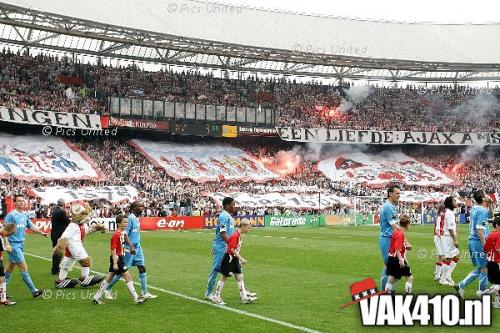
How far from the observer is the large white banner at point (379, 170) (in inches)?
2420

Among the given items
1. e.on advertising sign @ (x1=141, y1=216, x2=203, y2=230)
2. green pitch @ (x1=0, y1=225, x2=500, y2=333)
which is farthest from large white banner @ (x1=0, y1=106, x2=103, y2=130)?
green pitch @ (x1=0, y1=225, x2=500, y2=333)

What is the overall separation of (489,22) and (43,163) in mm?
50098

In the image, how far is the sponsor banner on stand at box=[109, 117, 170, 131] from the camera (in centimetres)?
5347

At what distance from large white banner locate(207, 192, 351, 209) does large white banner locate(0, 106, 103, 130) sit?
11065 millimetres

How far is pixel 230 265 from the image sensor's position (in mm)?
12641

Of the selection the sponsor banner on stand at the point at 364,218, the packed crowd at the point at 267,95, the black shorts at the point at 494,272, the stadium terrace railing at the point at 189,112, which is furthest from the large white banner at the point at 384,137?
the black shorts at the point at 494,272

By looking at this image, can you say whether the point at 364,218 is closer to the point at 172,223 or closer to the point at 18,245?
the point at 172,223

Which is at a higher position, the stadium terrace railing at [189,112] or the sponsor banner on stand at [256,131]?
the stadium terrace railing at [189,112]

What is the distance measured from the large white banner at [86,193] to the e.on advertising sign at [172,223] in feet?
14.3

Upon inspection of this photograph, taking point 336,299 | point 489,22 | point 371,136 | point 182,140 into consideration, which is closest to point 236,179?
point 182,140

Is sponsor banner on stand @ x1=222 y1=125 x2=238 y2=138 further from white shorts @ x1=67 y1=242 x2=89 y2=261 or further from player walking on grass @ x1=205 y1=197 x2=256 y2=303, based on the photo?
player walking on grass @ x1=205 y1=197 x2=256 y2=303

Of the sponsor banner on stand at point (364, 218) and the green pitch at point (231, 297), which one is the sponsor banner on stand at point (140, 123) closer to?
the sponsor banner on stand at point (364, 218)

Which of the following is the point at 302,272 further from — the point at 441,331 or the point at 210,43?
the point at 210,43

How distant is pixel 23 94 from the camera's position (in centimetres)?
5109
